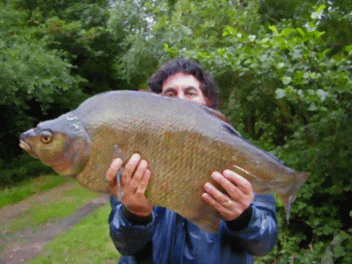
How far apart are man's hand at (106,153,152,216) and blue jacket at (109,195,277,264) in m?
0.13

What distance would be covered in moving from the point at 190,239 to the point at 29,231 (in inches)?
234

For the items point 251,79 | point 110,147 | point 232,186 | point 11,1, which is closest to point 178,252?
point 232,186

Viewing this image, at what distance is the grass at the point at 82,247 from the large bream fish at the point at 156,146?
432cm

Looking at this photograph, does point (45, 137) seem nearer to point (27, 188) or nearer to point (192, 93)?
point (192, 93)

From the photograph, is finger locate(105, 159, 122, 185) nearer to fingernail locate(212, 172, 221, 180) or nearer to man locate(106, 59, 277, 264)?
man locate(106, 59, 277, 264)

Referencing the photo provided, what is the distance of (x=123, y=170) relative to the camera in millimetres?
1467

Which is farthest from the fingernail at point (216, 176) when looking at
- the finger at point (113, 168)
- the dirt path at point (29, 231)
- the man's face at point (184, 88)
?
the dirt path at point (29, 231)

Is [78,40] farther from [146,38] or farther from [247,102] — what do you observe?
[247,102]

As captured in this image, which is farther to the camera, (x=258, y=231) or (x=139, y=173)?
(x=258, y=231)

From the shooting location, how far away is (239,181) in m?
1.49

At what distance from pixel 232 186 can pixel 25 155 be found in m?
11.7

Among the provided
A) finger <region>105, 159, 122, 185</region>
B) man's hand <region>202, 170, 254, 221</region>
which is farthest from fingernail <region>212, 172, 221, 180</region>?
finger <region>105, 159, 122, 185</region>

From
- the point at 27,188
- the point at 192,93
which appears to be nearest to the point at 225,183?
the point at 192,93

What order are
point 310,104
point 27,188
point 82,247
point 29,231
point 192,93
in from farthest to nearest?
1. point 27,188
2. point 29,231
3. point 82,247
4. point 310,104
5. point 192,93
